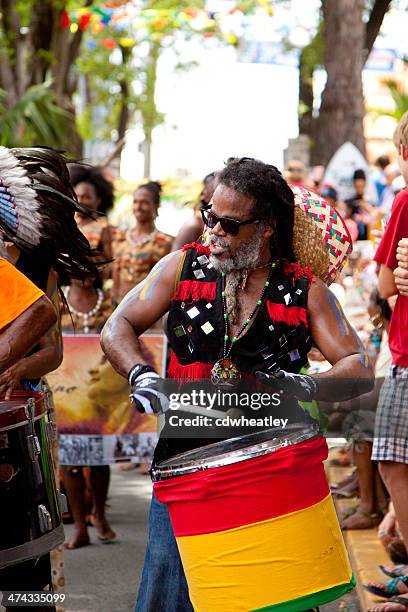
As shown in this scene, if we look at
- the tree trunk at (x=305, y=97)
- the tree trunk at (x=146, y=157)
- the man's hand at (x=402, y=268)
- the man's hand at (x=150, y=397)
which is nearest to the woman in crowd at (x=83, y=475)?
the man's hand at (x=402, y=268)

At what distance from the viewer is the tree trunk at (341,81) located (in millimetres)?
20828

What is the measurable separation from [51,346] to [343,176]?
12356 mm

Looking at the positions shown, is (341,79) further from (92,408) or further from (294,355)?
(294,355)

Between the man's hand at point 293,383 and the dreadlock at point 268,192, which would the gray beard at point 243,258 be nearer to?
the dreadlock at point 268,192

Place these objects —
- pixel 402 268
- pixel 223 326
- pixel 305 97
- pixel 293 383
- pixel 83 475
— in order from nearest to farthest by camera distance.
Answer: pixel 293 383 → pixel 223 326 → pixel 402 268 → pixel 83 475 → pixel 305 97

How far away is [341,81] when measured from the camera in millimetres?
21297

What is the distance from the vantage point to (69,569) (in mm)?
7047

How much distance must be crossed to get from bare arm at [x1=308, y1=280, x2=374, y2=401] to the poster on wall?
3.68 meters

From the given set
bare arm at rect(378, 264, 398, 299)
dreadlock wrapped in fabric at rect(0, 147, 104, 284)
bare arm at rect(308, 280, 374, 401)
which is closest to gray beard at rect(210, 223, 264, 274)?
bare arm at rect(308, 280, 374, 401)

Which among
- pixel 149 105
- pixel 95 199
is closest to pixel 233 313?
pixel 95 199

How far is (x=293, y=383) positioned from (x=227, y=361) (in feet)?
0.99

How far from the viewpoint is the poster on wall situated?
305 inches

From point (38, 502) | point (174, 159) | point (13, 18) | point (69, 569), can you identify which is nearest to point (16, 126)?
point (13, 18)

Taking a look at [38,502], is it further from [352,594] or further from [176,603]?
[352,594]
